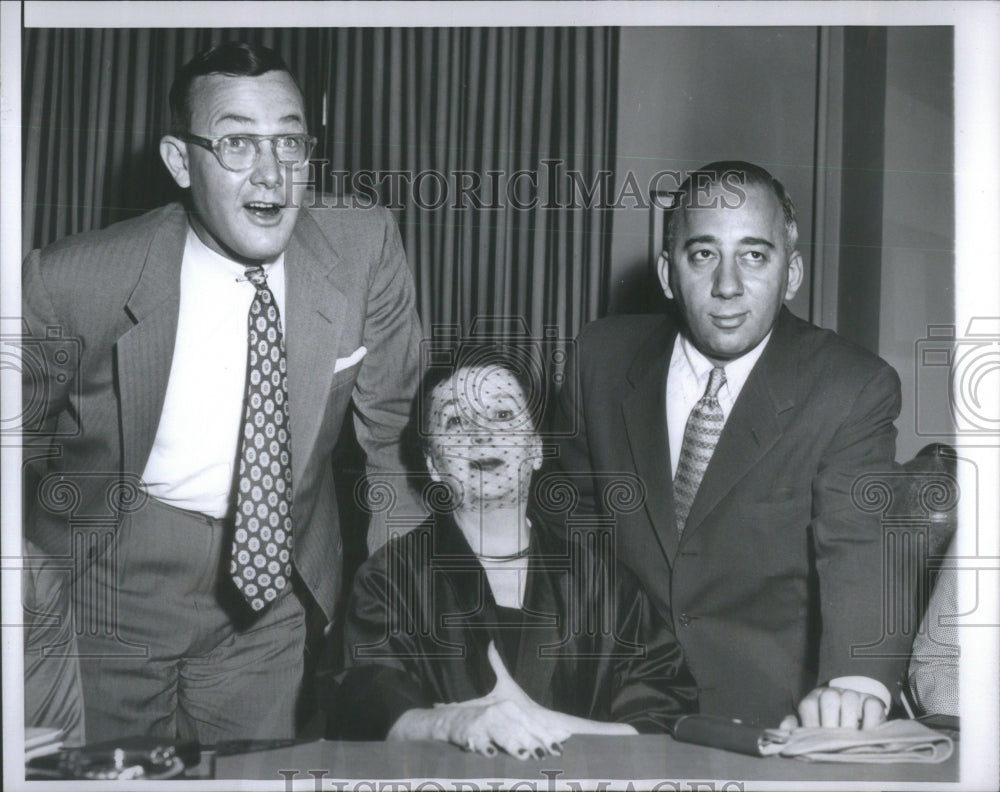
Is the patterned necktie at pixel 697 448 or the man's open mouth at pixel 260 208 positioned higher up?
the man's open mouth at pixel 260 208

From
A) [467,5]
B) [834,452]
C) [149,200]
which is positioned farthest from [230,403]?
[834,452]

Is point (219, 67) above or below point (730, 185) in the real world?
above

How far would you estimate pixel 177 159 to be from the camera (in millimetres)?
2314

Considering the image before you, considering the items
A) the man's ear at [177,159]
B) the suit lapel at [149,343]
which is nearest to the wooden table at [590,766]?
the suit lapel at [149,343]

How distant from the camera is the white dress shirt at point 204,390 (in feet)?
7.55

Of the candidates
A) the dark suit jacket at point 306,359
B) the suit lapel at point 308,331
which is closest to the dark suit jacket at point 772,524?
the dark suit jacket at point 306,359

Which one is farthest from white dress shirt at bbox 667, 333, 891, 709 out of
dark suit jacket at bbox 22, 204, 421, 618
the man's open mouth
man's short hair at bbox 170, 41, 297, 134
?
man's short hair at bbox 170, 41, 297, 134

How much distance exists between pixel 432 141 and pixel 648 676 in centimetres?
122

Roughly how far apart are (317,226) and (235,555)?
2.33ft

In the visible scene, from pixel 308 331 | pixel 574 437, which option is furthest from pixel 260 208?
pixel 574 437

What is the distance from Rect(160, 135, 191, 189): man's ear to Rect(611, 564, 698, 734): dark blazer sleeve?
1.26m

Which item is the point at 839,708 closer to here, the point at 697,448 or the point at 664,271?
the point at 697,448

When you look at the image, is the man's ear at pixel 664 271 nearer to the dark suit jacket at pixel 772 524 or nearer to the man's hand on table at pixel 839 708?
the dark suit jacket at pixel 772 524

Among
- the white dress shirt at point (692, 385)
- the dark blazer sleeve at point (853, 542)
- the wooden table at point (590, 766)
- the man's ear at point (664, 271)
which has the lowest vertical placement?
the wooden table at point (590, 766)
